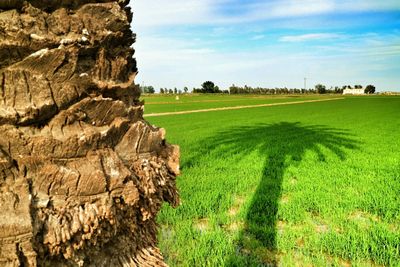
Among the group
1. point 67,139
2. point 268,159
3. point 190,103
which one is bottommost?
point 268,159

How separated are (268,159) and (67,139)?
42.7 feet

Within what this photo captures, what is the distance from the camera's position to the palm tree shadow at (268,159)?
6191 mm

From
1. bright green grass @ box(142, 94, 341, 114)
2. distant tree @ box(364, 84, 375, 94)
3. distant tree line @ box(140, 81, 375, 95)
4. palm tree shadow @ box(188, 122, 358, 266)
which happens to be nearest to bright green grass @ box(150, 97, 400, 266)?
palm tree shadow @ box(188, 122, 358, 266)

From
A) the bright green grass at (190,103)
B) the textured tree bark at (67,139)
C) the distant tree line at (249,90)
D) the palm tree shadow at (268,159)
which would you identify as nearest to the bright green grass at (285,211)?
the palm tree shadow at (268,159)

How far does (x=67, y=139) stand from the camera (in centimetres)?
124

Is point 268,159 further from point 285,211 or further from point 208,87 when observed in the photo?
point 208,87

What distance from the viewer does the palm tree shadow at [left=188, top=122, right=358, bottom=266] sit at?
244 inches

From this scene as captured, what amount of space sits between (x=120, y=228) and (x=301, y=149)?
1544cm

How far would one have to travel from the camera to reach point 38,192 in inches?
47.2

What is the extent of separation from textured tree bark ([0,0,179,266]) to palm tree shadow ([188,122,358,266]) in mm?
4359

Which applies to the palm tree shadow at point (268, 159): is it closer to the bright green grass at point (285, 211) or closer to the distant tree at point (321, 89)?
the bright green grass at point (285, 211)

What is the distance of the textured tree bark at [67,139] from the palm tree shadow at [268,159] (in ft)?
14.3

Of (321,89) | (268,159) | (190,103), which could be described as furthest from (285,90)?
(268,159)

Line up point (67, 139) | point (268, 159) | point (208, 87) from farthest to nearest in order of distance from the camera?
point (208, 87) → point (268, 159) → point (67, 139)
